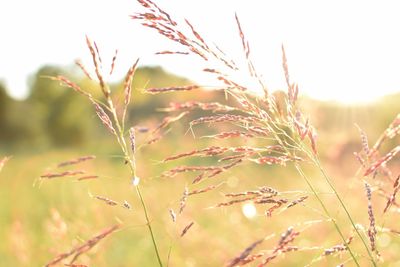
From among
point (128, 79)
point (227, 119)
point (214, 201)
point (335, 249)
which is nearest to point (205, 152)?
point (227, 119)

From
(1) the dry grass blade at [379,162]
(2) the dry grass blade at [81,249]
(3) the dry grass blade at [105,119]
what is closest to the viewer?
(2) the dry grass blade at [81,249]

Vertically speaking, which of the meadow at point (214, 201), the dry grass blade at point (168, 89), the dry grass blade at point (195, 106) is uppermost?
the dry grass blade at point (168, 89)

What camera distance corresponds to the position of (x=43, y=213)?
709cm

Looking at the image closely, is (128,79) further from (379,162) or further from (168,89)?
(379,162)

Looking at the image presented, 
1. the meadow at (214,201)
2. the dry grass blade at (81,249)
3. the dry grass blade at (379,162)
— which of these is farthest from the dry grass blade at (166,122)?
the dry grass blade at (379,162)

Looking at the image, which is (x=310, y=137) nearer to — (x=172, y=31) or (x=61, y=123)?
(x=172, y=31)

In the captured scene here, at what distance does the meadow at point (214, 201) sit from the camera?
4.71ft

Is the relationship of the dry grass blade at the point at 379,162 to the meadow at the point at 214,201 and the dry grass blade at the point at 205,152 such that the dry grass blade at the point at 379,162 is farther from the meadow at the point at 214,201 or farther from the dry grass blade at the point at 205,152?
the dry grass blade at the point at 205,152

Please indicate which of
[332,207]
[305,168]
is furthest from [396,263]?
[305,168]

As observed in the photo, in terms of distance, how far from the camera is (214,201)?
19.3 ft

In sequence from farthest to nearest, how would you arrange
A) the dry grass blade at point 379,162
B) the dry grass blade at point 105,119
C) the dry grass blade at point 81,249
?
the dry grass blade at point 105,119 → the dry grass blade at point 379,162 → the dry grass blade at point 81,249

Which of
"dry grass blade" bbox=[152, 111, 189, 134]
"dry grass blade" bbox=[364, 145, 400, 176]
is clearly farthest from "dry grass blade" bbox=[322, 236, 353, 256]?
"dry grass blade" bbox=[152, 111, 189, 134]

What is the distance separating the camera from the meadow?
143 centimetres

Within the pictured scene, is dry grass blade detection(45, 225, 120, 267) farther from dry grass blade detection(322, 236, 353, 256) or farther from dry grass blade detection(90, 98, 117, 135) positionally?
dry grass blade detection(322, 236, 353, 256)
